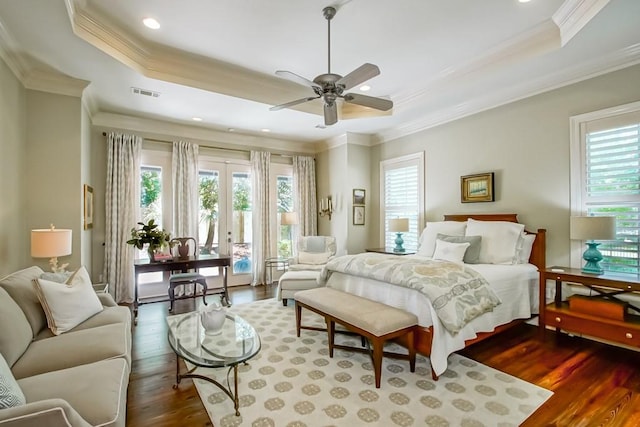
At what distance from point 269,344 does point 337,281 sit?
1027 mm

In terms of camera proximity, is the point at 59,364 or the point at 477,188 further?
the point at 477,188

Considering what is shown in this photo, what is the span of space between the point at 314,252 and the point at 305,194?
1.63 m

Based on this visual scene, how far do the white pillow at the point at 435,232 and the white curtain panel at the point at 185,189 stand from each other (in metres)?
3.81

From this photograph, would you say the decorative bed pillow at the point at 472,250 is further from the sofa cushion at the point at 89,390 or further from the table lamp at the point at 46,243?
the table lamp at the point at 46,243

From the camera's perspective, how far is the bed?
8.46 ft

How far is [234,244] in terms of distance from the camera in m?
6.05

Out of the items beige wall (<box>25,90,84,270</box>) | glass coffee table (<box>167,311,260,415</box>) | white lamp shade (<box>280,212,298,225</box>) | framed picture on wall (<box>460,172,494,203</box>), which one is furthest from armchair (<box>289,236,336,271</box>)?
beige wall (<box>25,90,84,270</box>)

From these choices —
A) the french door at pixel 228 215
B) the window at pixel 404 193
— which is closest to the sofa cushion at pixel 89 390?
the french door at pixel 228 215

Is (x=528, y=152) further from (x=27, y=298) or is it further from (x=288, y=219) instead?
(x=27, y=298)

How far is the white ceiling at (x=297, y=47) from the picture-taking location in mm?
2725

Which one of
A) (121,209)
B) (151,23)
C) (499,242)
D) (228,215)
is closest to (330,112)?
(151,23)

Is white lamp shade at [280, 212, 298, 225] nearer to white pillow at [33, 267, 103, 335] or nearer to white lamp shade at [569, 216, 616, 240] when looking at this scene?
white pillow at [33, 267, 103, 335]

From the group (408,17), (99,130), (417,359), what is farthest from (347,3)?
(99,130)

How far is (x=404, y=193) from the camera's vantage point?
5727 millimetres
